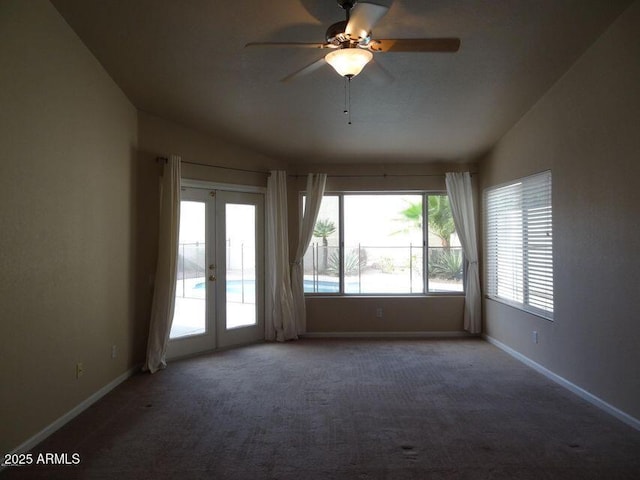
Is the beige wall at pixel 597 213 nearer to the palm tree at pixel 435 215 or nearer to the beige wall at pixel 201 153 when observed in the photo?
the palm tree at pixel 435 215

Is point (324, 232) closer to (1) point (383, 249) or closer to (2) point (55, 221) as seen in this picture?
(1) point (383, 249)

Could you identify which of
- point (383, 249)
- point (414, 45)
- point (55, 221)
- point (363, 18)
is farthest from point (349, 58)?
point (383, 249)

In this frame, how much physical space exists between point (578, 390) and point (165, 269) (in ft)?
13.9

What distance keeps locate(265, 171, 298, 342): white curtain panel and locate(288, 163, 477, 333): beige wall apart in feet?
1.04

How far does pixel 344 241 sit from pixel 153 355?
300 centimetres

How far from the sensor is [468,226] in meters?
6.02

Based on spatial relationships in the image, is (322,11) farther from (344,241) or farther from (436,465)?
(344,241)

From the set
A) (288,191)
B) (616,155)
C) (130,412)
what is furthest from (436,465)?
(288,191)

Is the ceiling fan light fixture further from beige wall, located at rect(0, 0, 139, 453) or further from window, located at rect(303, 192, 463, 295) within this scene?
window, located at rect(303, 192, 463, 295)

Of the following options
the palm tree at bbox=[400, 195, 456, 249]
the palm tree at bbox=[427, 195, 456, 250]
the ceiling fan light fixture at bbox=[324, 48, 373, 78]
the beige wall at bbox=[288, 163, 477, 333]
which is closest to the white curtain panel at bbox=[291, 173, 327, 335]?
the beige wall at bbox=[288, 163, 477, 333]

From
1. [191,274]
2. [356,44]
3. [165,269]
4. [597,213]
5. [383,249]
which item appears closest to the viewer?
[356,44]

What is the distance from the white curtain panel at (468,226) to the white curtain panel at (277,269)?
2391 mm

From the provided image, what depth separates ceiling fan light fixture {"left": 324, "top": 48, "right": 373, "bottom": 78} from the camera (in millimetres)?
2539

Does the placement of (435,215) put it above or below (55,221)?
above
